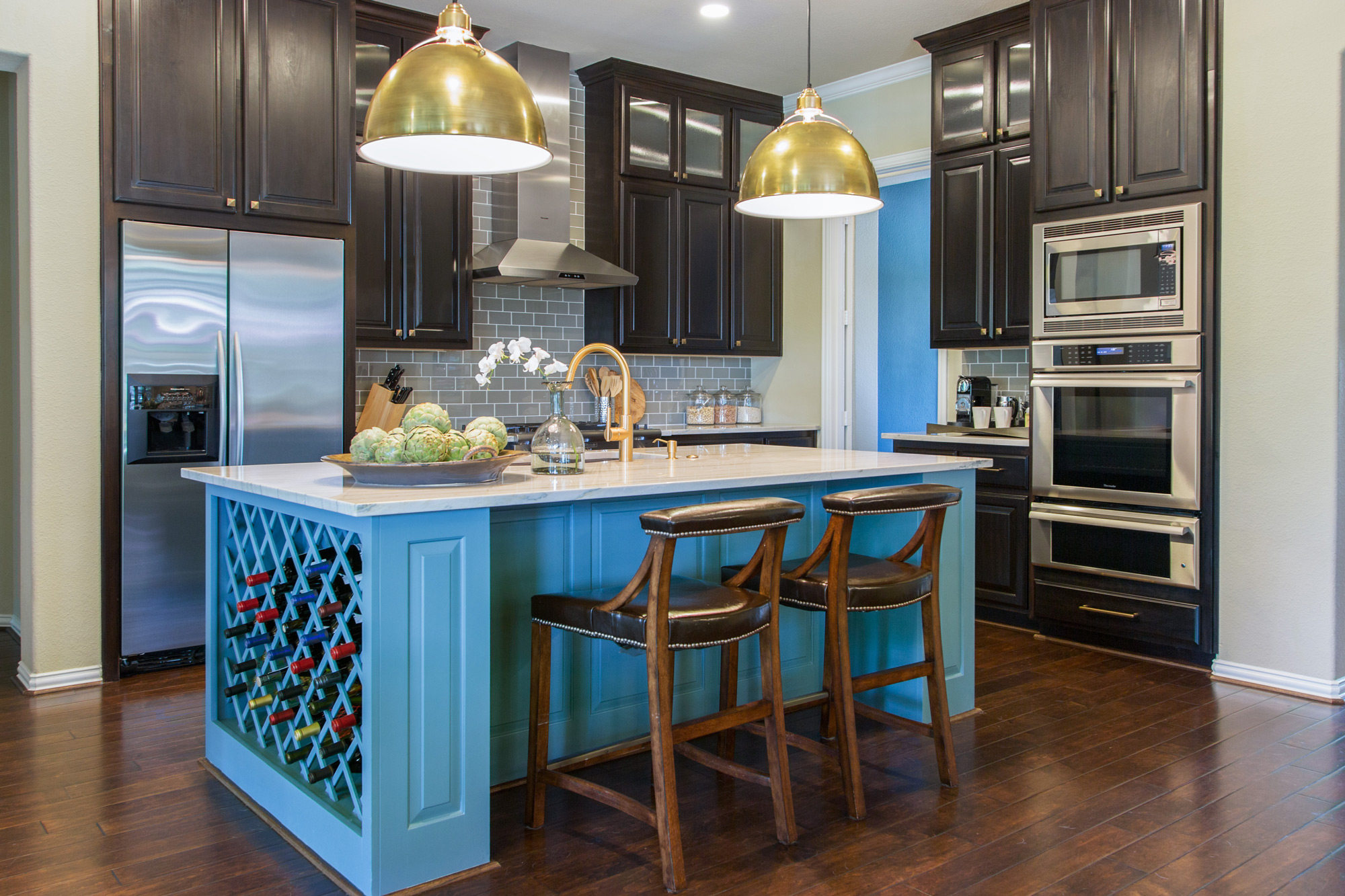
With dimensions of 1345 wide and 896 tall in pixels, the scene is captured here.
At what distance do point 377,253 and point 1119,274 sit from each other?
3394mm

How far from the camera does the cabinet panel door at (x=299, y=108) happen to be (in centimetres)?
415

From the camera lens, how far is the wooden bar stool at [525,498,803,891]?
2.29m

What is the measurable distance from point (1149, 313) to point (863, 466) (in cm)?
179

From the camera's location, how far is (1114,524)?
4320mm

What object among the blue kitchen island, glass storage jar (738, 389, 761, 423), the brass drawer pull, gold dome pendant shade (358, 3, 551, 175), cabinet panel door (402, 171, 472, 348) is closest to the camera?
the blue kitchen island

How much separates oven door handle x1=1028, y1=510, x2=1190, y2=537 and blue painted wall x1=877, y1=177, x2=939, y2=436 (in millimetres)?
2228

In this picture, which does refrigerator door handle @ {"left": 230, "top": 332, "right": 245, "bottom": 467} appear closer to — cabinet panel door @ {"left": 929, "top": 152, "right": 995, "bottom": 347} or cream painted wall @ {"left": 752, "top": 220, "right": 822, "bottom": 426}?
cabinet panel door @ {"left": 929, "top": 152, "right": 995, "bottom": 347}

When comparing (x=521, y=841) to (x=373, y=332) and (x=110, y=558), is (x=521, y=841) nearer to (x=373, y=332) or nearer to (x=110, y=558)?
(x=110, y=558)

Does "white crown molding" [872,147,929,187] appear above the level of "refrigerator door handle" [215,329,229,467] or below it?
above

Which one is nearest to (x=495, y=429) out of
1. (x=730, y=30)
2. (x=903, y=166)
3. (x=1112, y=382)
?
(x=1112, y=382)

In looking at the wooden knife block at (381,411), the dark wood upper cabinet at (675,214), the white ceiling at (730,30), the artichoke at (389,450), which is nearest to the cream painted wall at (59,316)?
the wooden knife block at (381,411)

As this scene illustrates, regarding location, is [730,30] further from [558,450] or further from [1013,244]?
[558,450]

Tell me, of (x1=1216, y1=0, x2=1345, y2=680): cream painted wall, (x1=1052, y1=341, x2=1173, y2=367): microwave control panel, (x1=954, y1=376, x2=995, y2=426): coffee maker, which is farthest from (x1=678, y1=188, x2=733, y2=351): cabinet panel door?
(x1=1216, y1=0, x2=1345, y2=680): cream painted wall

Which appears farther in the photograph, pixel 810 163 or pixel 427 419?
pixel 810 163
